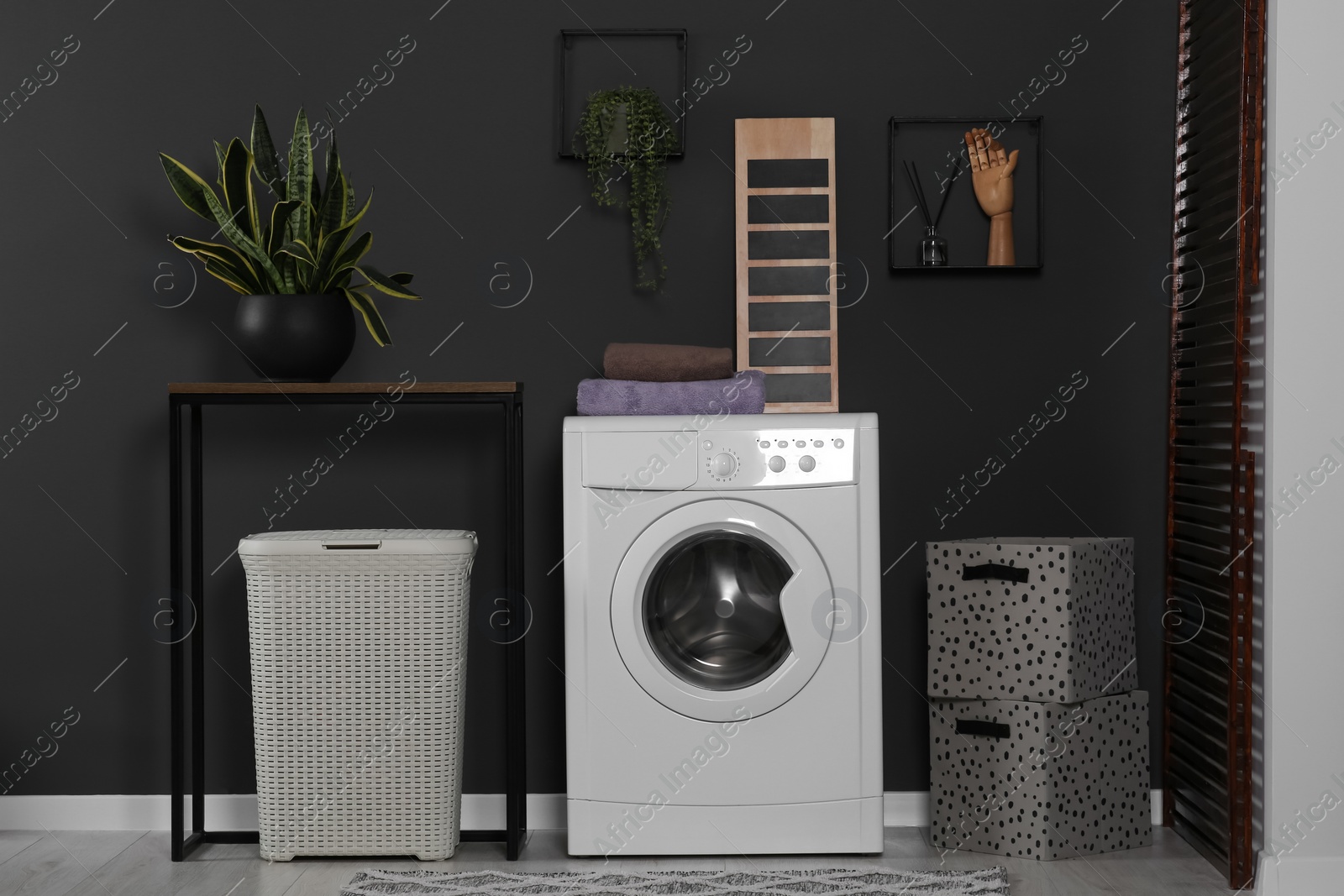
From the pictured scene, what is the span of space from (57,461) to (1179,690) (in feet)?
8.64

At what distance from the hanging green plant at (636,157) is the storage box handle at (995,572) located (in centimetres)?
96

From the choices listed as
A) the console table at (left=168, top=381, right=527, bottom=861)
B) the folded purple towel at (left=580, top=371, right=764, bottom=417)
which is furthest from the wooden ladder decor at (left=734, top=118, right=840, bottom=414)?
the console table at (left=168, top=381, right=527, bottom=861)

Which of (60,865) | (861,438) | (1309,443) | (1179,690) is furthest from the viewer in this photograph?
(1179,690)

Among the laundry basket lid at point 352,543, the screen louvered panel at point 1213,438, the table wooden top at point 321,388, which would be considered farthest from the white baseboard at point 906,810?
the table wooden top at point 321,388

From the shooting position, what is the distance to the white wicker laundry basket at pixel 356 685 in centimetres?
231

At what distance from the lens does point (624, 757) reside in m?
2.27

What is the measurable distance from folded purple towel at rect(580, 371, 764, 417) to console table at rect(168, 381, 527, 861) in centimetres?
17

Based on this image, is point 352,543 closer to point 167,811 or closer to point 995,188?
point 167,811

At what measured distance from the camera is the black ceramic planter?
235 centimetres

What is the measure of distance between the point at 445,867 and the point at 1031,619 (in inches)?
51.1

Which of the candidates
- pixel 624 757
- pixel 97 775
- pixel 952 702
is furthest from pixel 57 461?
pixel 952 702

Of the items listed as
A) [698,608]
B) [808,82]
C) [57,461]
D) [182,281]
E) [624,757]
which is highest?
[808,82]

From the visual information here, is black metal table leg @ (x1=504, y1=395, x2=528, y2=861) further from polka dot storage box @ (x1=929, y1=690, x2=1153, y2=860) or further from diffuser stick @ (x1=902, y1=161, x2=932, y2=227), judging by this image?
diffuser stick @ (x1=902, y1=161, x2=932, y2=227)

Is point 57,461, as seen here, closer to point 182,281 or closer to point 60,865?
point 182,281
